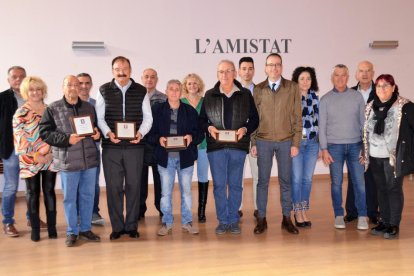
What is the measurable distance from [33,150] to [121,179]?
0.86 m

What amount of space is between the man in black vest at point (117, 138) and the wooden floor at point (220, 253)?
0.38 metres

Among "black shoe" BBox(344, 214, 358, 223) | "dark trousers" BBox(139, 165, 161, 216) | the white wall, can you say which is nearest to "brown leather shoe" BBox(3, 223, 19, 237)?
"dark trousers" BBox(139, 165, 161, 216)

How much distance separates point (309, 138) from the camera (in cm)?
466

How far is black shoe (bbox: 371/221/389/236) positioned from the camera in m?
4.42

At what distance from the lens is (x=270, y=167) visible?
450cm

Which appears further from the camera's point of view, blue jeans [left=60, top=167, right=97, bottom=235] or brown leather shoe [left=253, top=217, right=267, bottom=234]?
brown leather shoe [left=253, top=217, right=267, bottom=234]

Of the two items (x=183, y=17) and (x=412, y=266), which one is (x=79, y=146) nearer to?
(x=412, y=266)

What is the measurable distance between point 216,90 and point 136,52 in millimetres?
3107

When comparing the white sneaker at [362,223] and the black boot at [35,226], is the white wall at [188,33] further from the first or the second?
the white sneaker at [362,223]

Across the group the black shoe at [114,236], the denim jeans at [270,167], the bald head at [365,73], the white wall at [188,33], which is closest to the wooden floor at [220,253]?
the black shoe at [114,236]

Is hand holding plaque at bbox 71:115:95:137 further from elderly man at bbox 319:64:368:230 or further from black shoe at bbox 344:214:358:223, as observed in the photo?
black shoe at bbox 344:214:358:223

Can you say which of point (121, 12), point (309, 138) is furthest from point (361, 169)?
point (121, 12)

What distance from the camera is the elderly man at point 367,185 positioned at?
15.8 feet

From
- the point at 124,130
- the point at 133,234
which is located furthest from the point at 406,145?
the point at 133,234
